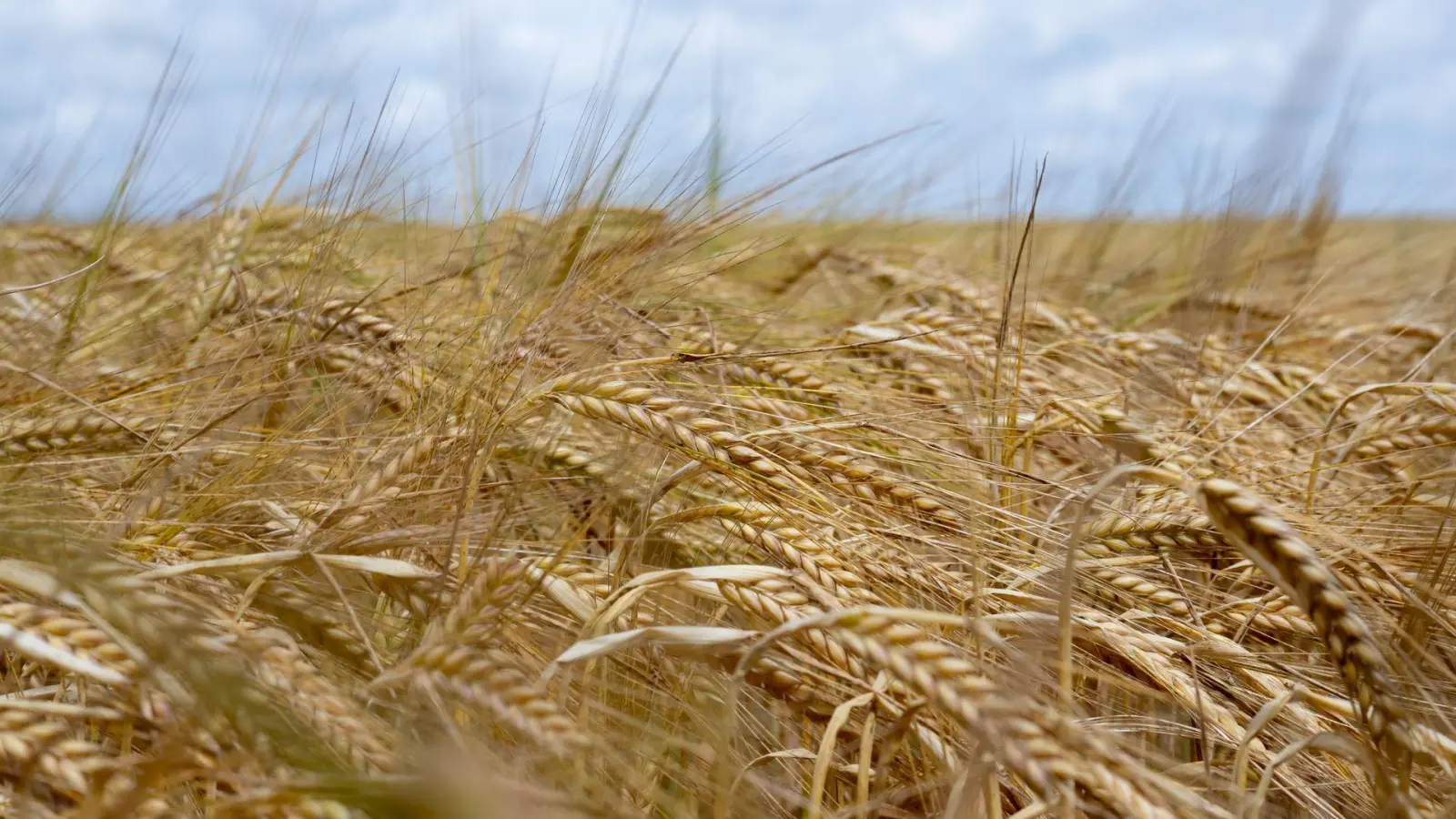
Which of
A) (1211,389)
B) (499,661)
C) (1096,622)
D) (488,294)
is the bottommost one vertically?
(499,661)

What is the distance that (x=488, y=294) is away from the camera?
121 centimetres

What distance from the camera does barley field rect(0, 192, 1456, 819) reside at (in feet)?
1.82

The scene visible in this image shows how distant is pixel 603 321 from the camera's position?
1.26 m

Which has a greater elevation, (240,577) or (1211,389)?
(1211,389)

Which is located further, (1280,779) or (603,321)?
(603,321)

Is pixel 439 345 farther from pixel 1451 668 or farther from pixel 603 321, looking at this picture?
pixel 1451 668

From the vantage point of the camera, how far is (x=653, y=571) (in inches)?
34.1

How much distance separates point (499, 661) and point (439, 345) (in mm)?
553

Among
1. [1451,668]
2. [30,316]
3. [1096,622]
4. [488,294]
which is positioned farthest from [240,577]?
[1451,668]

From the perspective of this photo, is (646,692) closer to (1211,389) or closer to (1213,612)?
(1213,612)

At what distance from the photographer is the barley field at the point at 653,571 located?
0.55 metres

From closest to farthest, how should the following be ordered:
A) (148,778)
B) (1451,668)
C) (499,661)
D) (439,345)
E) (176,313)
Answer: (148,778), (499,661), (1451,668), (439,345), (176,313)

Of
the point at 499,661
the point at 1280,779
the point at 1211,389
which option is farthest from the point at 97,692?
the point at 1211,389

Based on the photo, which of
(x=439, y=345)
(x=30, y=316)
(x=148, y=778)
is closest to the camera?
(x=148, y=778)
